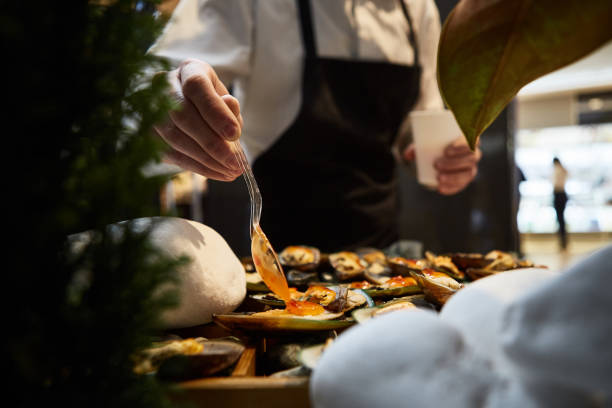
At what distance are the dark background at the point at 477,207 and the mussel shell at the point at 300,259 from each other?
1.64m

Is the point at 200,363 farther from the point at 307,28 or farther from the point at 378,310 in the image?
the point at 307,28

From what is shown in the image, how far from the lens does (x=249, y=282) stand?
693mm

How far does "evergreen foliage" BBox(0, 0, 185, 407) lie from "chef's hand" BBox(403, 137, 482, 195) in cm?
78

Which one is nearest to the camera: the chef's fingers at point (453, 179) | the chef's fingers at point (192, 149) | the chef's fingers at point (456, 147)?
the chef's fingers at point (192, 149)

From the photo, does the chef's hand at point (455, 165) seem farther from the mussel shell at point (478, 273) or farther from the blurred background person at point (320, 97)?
the mussel shell at point (478, 273)

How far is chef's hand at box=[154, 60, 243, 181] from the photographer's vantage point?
563 millimetres

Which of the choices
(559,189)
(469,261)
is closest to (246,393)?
(469,261)

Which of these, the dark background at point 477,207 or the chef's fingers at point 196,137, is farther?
the dark background at point 477,207

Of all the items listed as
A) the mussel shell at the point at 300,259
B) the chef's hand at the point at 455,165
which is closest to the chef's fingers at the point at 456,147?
the chef's hand at the point at 455,165

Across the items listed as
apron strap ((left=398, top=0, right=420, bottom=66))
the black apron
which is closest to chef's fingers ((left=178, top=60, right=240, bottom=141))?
the black apron

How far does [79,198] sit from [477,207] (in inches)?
98.6

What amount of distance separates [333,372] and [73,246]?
24cm

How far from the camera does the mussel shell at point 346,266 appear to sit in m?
0.75

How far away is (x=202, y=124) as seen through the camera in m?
0.61
